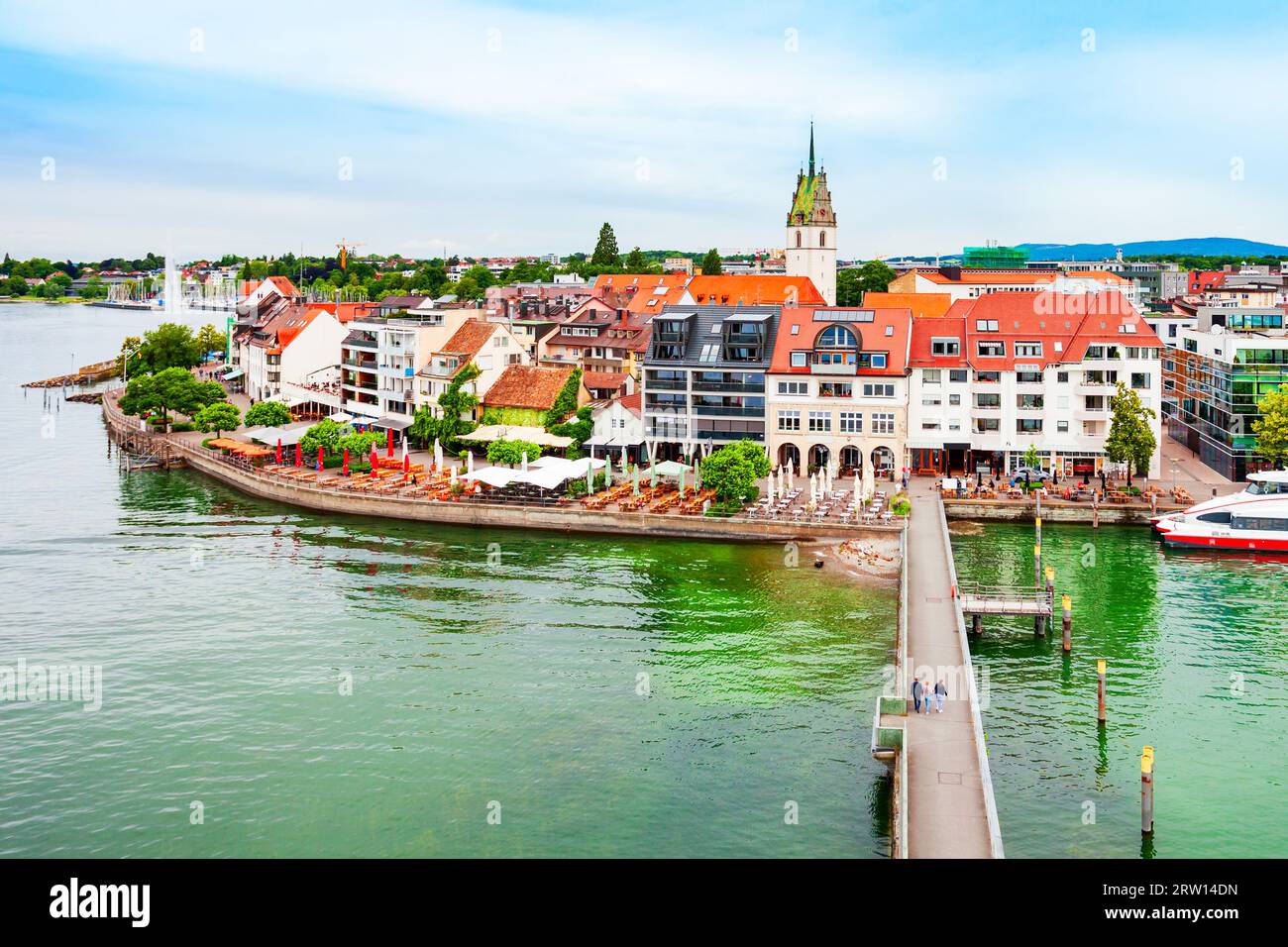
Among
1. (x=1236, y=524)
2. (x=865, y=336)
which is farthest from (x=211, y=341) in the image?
(x=1236, y=524)

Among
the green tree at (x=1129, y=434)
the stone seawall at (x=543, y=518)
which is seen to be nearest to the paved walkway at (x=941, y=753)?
the stone seawall at (x=543, y=518)

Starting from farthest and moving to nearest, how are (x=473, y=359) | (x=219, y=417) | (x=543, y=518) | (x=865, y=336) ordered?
(x=219, y=417) → (x=473, y=359) → (x=865, y=336) → (x=543, y=518)

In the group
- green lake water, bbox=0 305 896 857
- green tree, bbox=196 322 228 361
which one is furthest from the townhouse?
green tree, bbox=196 322 228 361

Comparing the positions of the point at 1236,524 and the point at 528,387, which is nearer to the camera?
the point at 1236,524

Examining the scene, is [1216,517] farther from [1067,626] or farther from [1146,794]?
[1146,794]

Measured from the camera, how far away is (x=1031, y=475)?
201 ft

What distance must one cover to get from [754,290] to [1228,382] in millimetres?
43526

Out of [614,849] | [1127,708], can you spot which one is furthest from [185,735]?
[1127,708]

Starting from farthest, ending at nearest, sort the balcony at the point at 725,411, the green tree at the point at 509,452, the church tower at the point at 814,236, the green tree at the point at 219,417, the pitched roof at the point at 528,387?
the church tower at the point at 814,236, the green tree at the point at 219,417, the pitched roof at the point at 528,387, the balcony at the point at 725,411, the green tree at the point at 509,452

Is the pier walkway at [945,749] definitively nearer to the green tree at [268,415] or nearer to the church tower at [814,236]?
the green tree at [268,415]

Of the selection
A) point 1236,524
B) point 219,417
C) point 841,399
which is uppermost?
point 841,399

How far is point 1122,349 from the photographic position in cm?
6278

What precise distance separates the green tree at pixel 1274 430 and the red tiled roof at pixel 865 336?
56.3 feet

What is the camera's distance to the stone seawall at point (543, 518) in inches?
2146
